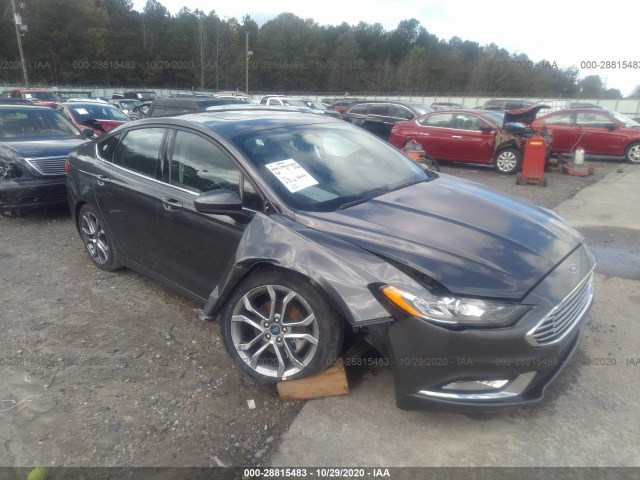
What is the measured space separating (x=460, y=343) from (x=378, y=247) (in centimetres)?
65

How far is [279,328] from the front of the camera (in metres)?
2.74

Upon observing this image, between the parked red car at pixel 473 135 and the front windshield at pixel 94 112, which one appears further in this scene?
the front windshield at pixel 94 112

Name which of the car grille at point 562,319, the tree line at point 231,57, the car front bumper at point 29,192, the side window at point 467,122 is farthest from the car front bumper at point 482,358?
the tree line at point 231,57

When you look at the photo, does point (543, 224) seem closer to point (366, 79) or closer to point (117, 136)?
point (117, 136)

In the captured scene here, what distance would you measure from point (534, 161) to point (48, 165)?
29.1 ft

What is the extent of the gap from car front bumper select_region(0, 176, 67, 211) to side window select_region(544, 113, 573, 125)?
12570 mm

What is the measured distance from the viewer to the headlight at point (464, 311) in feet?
7.26

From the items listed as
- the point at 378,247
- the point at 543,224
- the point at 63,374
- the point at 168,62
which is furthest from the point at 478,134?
the point at 168,62

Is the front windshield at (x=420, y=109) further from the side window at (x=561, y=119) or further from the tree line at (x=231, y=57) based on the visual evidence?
the tree line at (x=231, y=57)

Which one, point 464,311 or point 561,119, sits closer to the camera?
point 464,311

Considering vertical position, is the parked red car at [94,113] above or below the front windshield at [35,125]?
below

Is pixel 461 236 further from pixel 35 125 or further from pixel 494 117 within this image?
pixel 494 117

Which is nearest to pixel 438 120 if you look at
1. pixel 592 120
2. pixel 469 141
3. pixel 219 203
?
pixel 469 141

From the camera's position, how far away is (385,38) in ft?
304
